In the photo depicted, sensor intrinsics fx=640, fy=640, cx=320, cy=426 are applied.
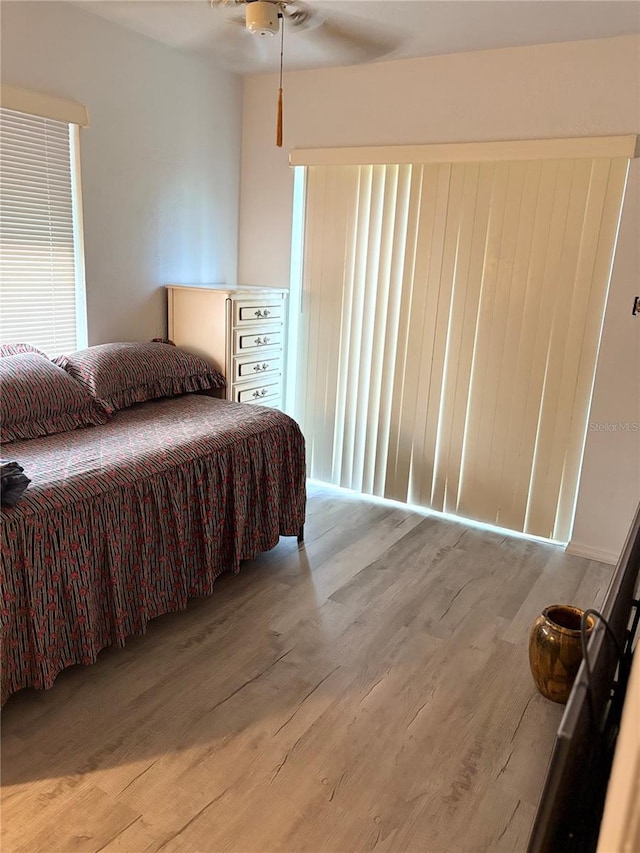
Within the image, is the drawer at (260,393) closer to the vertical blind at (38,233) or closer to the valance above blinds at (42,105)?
the vertical blind at (38,233)

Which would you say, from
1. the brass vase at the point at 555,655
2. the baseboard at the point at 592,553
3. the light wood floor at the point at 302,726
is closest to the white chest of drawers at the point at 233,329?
the light wood floor at the point at 302,726

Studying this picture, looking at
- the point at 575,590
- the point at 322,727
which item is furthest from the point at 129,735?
the point at 575,590

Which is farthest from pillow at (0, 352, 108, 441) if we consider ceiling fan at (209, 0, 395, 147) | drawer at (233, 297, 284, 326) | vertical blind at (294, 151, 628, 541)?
vertical blind at (294, 151, 628, 541)

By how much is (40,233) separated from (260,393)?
4.40 feet

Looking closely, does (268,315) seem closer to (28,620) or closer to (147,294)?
(147,294)

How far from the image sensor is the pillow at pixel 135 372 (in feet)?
8.72

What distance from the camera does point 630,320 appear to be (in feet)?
9.07

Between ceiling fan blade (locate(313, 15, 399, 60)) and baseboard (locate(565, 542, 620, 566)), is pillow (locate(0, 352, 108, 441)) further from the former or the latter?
baseboard (locate(565, 542, 620, 566))

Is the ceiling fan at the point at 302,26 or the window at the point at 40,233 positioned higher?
the ceiling fan at the point at 302,26

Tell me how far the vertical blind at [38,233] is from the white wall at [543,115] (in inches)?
51.3

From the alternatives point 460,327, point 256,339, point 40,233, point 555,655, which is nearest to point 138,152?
point 40,233

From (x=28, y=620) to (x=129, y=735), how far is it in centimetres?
43

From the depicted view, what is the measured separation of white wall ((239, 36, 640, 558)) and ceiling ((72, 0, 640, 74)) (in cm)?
8

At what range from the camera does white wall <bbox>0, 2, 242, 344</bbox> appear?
260 cm
